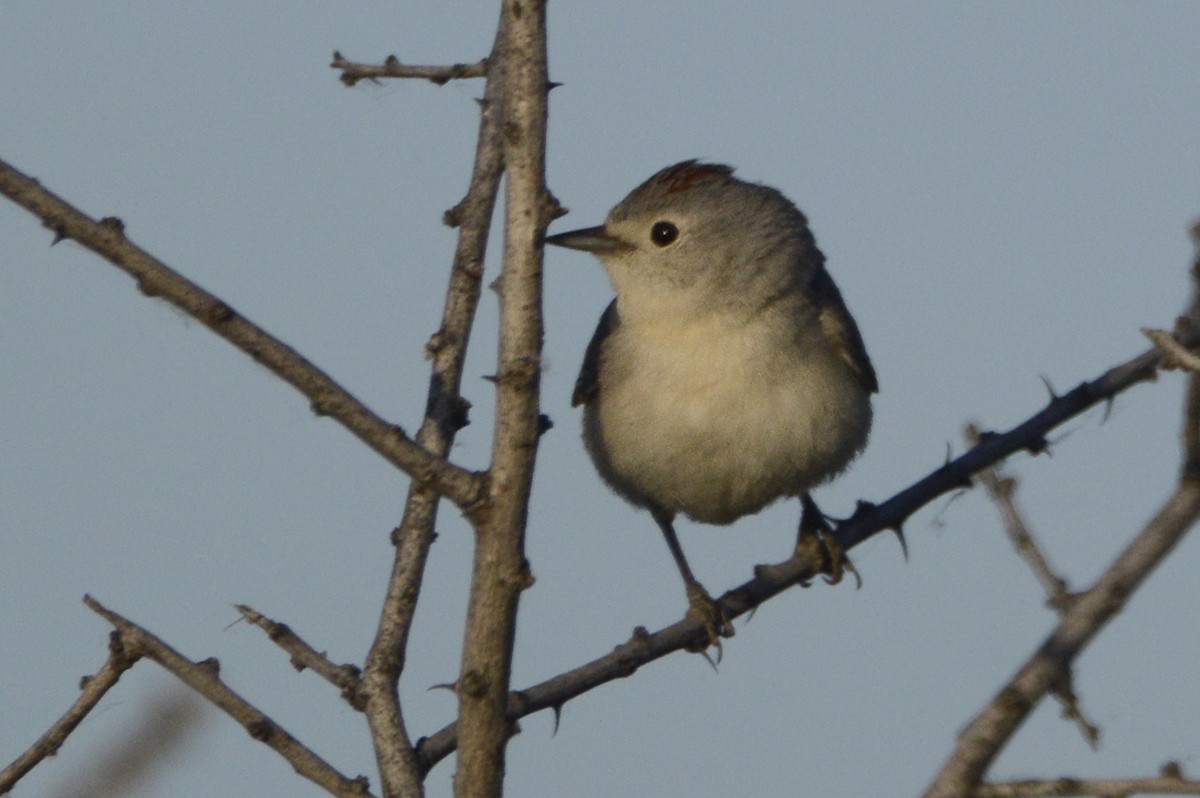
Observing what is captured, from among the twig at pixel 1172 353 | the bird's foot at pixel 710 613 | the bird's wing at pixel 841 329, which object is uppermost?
the bird's wing at pixel 841 329

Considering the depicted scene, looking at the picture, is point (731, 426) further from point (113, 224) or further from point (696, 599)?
point (113, 224)

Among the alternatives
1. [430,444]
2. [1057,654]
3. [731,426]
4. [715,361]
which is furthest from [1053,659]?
[715,361]

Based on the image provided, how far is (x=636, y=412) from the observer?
21.1 feet

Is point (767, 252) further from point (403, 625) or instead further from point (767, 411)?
point (403, 625)

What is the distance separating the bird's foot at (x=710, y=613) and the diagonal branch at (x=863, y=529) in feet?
1.74

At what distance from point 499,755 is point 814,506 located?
4.12m

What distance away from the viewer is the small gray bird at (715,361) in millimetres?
6184

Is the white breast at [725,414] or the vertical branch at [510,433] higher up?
the white breast at [725,414]

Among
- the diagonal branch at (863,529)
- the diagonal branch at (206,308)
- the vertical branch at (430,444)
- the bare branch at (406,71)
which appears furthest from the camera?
the bare branch at (406,71)

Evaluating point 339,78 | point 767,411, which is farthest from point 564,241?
point 339,78

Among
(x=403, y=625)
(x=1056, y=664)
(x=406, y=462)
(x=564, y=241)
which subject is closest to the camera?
(x=1056, y=664)

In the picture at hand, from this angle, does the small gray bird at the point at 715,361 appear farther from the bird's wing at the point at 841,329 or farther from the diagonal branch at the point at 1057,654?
the diagonal branch at the point at 1057,654

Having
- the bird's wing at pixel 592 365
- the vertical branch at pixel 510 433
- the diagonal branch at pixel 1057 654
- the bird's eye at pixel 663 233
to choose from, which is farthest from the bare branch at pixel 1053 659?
the bird's eye at pixel 663 233

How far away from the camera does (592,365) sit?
704 cm
